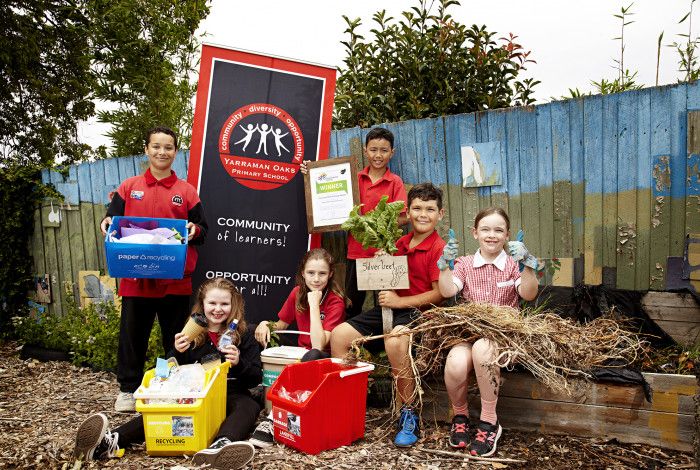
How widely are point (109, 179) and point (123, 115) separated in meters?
2.52

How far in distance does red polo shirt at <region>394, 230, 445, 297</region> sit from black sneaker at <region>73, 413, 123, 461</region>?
6.29 feet

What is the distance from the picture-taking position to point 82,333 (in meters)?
5.66

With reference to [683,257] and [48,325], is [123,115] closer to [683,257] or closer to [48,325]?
[48,325]

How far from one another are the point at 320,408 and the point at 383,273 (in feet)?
2.91

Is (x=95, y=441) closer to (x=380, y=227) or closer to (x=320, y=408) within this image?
(x=320, y=408)

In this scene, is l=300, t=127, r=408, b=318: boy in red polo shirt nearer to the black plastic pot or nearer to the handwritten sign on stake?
the black plastic pot

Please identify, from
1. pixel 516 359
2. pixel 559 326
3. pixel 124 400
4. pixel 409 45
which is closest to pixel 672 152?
pixel 559 326

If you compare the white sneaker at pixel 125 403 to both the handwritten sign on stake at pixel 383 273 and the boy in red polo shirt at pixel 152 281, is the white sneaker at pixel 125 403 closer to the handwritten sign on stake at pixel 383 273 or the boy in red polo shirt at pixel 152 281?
the boy in red polo shirt at pixel 152 281

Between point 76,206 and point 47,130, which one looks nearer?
point 76,206

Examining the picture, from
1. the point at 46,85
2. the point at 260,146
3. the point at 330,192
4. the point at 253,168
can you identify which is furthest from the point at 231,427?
the point at 46,85

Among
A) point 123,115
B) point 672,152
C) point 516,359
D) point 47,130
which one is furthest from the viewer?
point 47,130

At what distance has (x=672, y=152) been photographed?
153 inches

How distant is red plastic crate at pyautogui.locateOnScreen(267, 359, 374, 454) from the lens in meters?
3.08

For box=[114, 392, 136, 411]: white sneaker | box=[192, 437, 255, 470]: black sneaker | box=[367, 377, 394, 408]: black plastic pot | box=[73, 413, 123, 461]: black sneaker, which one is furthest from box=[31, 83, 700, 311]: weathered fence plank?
box=[73, 413, 123, 461]: black sneaker
